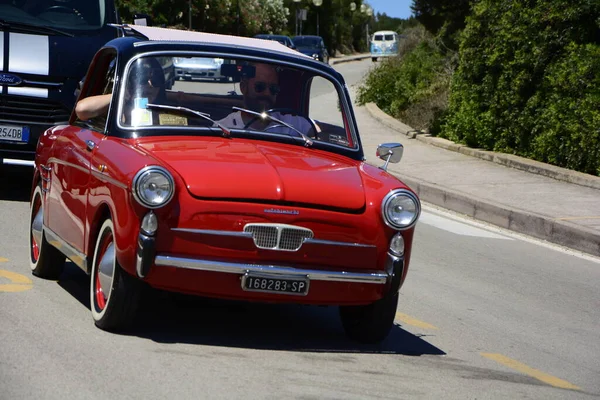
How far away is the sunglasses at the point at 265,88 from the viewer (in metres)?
7.61

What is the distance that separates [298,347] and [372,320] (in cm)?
46

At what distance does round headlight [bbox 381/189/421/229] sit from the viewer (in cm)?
648

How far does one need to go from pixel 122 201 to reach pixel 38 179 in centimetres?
245

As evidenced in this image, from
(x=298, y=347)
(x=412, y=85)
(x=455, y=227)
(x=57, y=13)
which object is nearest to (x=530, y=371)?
(x=298, y=347)

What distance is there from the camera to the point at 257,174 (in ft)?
21.0

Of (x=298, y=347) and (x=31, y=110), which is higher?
(x=31, y=110)

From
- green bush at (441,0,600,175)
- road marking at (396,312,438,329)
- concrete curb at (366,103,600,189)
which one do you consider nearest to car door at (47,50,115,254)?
road marking at (396,312,438,329)

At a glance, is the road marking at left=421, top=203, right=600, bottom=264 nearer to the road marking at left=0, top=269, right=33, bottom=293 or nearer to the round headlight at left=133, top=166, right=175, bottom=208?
the road marking at left=0, top=269, right=33, bottom=293

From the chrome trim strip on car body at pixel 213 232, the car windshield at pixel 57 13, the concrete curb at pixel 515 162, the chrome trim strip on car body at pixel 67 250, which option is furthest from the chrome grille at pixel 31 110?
the concrete curb at pixel 515 162

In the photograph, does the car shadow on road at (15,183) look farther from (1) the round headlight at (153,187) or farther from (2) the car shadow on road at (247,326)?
(1) the round headlight at (153,187)

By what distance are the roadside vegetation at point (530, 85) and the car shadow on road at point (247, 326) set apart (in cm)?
877

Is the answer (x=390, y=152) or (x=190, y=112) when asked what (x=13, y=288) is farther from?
(x=390, y=152)

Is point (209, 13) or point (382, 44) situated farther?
point (382, 44)

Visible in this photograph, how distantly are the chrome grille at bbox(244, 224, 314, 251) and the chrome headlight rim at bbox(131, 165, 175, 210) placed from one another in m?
0.43
